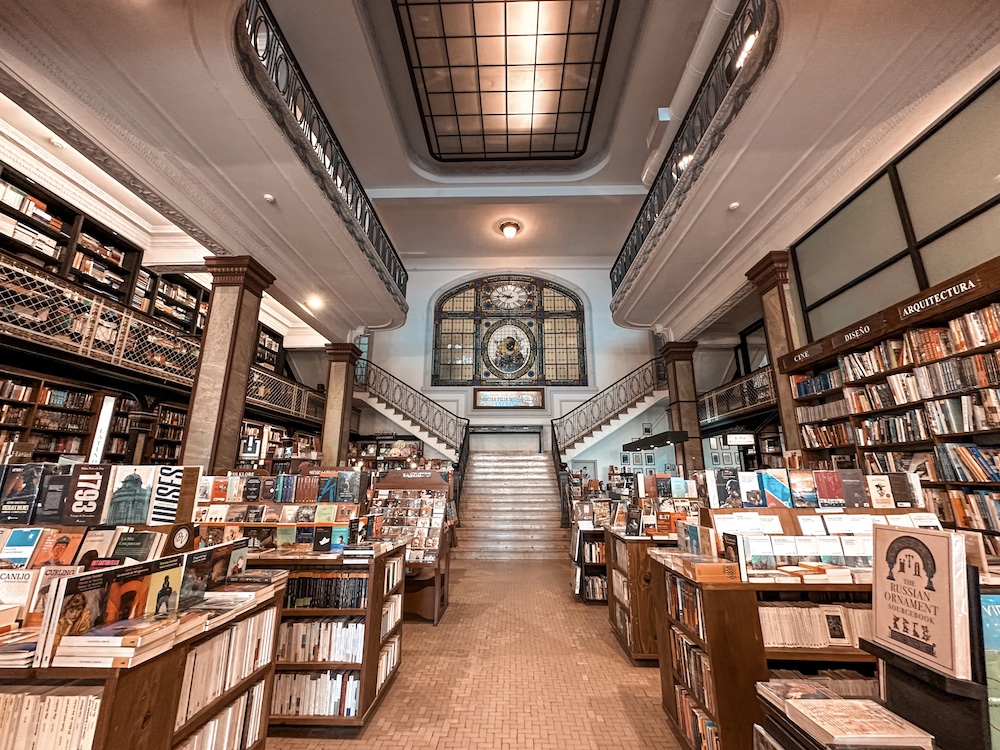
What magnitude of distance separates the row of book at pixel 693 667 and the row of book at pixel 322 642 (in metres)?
1.80

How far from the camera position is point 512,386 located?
11898 millimetres

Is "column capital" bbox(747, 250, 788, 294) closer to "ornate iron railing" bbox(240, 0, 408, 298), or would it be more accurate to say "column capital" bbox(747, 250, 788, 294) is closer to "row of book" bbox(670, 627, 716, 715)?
"row of book" bbox(670, 627, 716, 715)

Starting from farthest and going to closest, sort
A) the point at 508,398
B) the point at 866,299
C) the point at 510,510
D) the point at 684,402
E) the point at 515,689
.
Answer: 1. the point at 508,398
2. the point at 684,402
3. the point at 510,510
4. the point at 866,299
5. the point at 515,689

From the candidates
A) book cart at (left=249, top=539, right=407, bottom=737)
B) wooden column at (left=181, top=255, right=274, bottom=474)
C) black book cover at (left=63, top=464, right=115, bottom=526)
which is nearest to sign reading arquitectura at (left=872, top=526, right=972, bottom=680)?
book cart at (left=249, top=539, right=407, bottom=737)

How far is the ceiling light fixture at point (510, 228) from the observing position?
424 inches

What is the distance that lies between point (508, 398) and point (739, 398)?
5.63 m

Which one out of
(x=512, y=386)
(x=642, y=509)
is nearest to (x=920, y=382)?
(x=642, y=509)

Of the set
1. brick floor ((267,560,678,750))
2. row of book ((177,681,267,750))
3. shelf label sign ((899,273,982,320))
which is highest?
shelf label sign ((899,273,982,320))

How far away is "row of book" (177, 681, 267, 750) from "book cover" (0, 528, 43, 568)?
91 centimetres

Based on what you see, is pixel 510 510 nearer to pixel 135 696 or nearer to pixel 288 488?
pixel 288 488

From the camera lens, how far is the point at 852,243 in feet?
14.0

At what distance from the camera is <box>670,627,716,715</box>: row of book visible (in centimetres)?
200

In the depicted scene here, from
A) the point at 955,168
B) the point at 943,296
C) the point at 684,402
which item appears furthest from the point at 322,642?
the point at 684,402

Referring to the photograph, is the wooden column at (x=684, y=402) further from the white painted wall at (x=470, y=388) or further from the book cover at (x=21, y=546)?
the book cover at (x=21, y=546)
